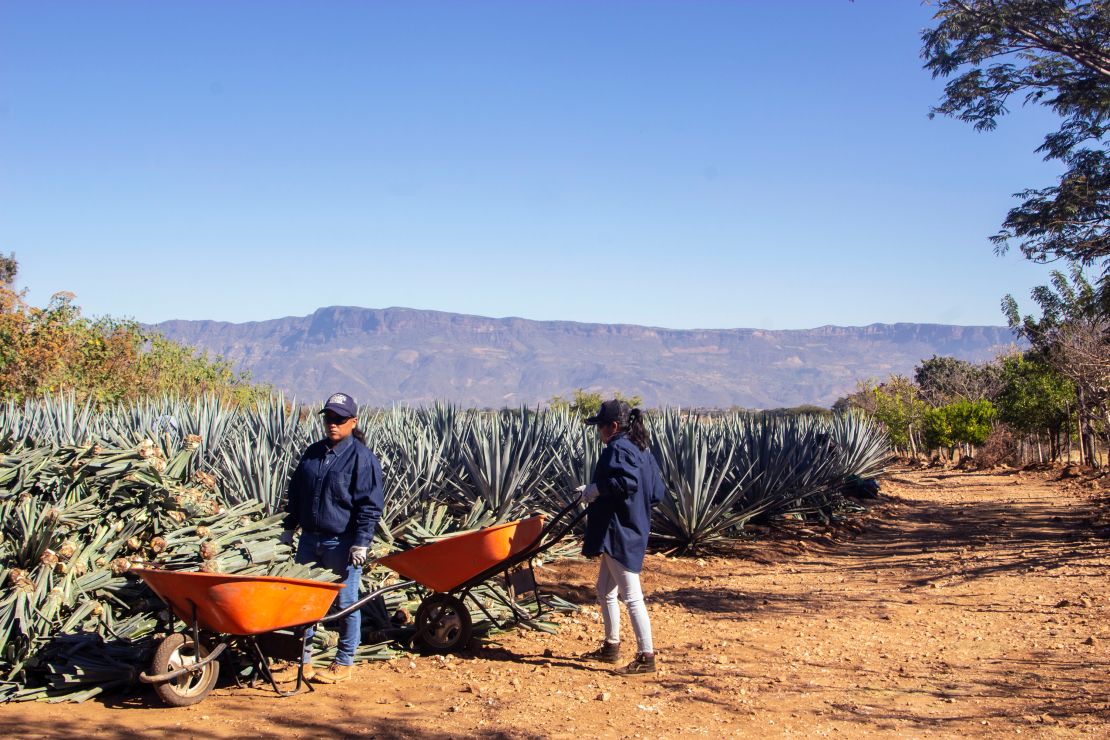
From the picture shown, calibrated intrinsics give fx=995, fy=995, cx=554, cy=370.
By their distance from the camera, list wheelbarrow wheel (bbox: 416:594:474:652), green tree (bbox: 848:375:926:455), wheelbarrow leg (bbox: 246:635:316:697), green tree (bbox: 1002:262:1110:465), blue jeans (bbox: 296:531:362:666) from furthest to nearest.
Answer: green tree (bbox: 848:375:926:455)
green tree (bbox: 1002:262:1110:465)
wheelbarrow wheel (bbox: 416:594:474:652)
blue jeans (bbox: 296:531:362:666)
wheelbarrow leg (bbox: 246:635:316:697)

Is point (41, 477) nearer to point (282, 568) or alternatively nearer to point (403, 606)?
point (282, 568)

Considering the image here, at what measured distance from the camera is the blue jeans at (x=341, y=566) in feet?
16.9

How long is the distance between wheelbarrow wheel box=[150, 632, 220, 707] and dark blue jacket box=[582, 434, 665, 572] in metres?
1.99

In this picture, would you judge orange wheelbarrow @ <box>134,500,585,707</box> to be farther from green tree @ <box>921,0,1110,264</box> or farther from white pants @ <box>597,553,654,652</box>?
green tree @ <box>921,0,1110,264</box>

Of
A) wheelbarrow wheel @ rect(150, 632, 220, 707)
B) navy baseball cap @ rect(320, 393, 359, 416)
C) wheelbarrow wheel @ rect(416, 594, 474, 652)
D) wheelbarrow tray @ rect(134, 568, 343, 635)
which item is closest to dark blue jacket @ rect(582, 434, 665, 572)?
wheelbarrow wheel @ rect(416, 594, 474, 652)

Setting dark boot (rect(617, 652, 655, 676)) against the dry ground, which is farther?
dark boot (rect(617, 652, 655, 676))

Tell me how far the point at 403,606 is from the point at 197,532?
1.34 m

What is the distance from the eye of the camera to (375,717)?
4566 millimetres

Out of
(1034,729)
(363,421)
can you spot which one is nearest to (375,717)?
(1034,729)

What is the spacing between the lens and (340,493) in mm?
5055

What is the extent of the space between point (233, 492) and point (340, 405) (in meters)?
2.70

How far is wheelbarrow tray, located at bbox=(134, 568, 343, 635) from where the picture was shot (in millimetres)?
4266

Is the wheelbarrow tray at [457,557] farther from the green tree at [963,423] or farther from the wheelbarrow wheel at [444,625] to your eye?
the green tree at [963,423]

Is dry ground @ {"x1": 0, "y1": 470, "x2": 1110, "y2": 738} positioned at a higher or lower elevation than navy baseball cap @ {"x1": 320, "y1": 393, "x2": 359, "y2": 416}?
lower
